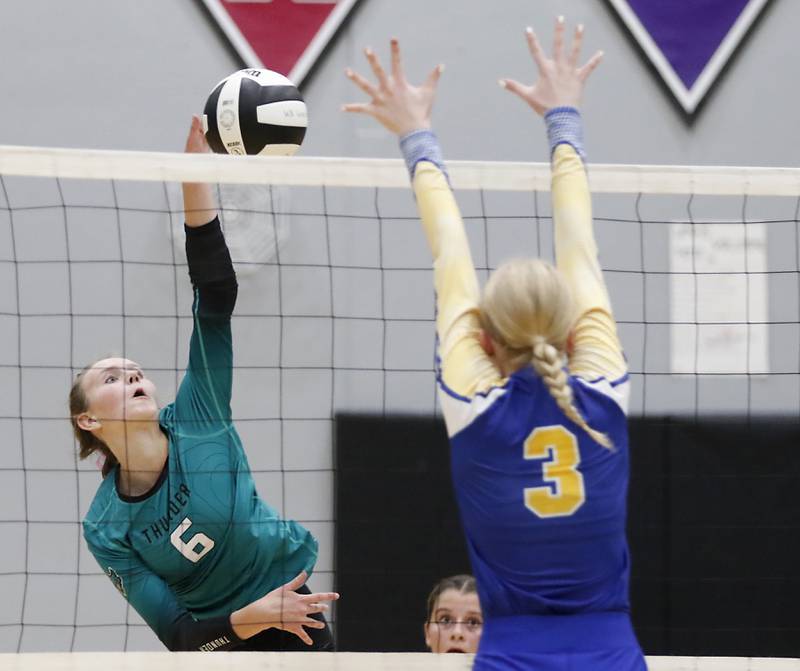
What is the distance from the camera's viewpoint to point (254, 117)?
410 centimetres

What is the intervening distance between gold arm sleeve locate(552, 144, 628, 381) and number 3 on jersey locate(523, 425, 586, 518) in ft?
0.40

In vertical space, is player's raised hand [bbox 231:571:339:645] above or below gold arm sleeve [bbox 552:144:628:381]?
below

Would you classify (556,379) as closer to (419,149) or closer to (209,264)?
(419,149)

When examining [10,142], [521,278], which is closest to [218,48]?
[10,142]

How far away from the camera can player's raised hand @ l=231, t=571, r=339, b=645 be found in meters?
3.56

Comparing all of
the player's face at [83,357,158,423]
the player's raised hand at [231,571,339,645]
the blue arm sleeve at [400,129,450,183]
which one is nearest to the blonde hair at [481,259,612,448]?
the blue arm sleeve at [400,129,450,183]

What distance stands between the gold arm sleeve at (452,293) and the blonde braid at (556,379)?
10 centimetres

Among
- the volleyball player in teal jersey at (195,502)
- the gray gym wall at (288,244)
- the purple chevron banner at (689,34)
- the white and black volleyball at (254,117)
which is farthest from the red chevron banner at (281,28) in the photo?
the volleyball player in teal jersey at (195,502)

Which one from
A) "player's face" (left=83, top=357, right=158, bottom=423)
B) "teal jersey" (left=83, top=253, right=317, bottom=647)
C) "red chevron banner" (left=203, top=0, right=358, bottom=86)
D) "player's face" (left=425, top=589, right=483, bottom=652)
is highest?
"red chevron banner" (left=203, top=0, right=358, bottom=86)

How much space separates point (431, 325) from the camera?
6098mm

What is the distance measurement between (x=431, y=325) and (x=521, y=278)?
384cm

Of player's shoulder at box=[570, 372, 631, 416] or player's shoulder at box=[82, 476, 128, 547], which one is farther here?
player's shoulder at box=[82, 476, 128, 547]

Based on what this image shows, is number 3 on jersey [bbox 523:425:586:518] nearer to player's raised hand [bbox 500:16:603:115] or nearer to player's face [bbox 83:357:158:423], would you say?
player's raised hand [bbox 500:16:603:115]

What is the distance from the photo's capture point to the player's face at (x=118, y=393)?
375 cm
